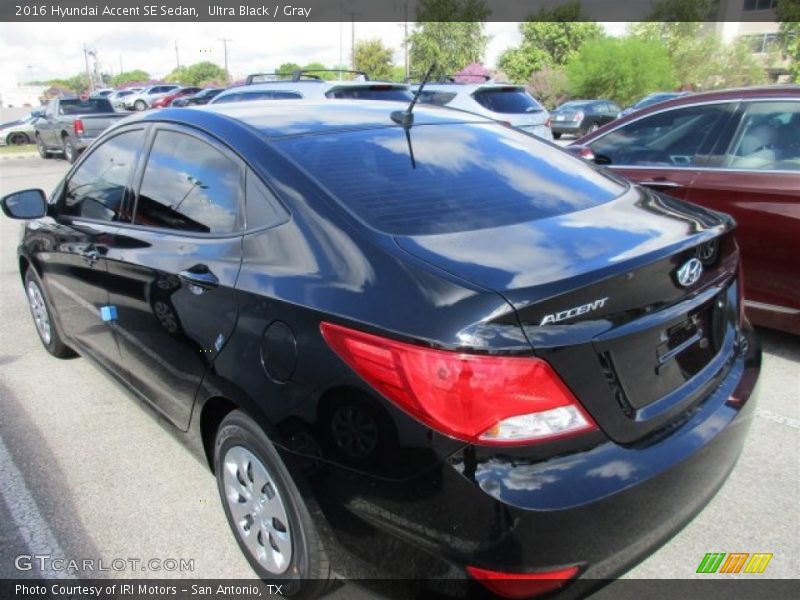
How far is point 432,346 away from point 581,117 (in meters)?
23.9

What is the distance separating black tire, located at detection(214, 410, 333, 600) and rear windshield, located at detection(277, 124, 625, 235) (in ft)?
2.64

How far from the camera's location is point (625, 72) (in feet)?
124

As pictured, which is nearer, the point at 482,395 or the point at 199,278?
the point at 482,395

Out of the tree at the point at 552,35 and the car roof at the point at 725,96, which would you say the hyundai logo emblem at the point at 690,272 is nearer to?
the car roof at the point at 725,96

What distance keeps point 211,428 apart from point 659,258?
1.72 m

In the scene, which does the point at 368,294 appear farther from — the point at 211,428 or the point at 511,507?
the point at 211,428

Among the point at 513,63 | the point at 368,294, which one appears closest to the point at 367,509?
the point at 368,294

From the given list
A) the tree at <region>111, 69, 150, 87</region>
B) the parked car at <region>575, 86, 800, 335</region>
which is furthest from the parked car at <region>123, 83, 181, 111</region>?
the tree at <region>111, 69, 150, 87</region>

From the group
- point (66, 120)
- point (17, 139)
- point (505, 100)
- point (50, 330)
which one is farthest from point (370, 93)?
point (17, 139)

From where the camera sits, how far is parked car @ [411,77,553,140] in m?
10.6

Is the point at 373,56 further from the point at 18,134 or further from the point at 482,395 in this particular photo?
the point at 482,395

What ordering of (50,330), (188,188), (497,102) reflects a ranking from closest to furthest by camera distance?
(188,188)
(50,330)
(497,102)

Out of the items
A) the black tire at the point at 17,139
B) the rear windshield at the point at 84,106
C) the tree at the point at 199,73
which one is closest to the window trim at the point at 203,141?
the rear windshield at the point at 84,106

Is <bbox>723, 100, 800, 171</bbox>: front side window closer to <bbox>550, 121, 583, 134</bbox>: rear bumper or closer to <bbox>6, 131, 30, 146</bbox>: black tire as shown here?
<bbox>550, 121, 583, 134</bbox>: rear bumper
